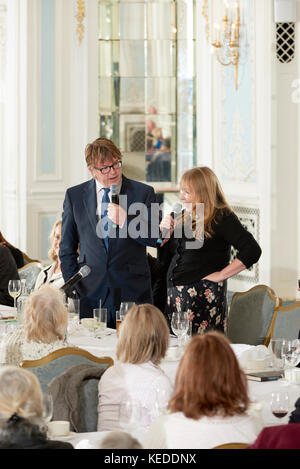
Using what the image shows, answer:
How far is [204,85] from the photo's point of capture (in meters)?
9.06

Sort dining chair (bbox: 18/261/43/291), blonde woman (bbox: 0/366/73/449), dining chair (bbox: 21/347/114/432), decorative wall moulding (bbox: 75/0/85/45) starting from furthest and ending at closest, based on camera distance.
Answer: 1. decorative wall moulding (bbox: 75/0/85/45)
2. dining chair (bbox: 18/261/43/291)
3. dining chair (bbox: 21/347/114/432)
4. blonde woman (bbox: 0/366/73/449)

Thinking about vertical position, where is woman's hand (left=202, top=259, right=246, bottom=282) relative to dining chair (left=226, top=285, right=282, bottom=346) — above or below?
above

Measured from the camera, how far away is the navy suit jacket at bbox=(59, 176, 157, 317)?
16.5 feet

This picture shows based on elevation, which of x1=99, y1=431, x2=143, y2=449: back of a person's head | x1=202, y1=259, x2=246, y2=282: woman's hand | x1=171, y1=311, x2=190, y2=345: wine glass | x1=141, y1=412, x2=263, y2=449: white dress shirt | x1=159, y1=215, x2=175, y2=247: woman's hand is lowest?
x1=171, y1=311, x2=190, y2=345: wine glass

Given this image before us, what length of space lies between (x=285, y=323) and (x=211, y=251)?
583 mm

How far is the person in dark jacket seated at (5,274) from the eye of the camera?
6.19 metres

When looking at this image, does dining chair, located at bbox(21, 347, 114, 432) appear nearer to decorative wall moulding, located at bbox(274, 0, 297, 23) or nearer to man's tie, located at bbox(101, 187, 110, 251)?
man's tie, located at bbox(101, 187, 110, 251)

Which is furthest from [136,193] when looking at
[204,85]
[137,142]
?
[137,142]

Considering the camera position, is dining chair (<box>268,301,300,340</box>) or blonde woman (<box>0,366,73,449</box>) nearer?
blonde woman (<box>0,366,73,449</box>)

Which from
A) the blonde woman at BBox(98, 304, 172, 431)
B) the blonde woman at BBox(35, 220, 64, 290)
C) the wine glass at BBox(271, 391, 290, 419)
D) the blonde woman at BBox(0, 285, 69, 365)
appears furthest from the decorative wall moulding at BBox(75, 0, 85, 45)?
the wine glass at BBox(271, 391, 290, 419)

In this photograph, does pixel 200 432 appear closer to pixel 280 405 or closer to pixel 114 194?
pixel 280 405

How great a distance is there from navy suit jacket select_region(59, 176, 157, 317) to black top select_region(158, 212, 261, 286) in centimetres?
19

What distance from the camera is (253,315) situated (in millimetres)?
5242

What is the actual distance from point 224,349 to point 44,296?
1.41 meters
